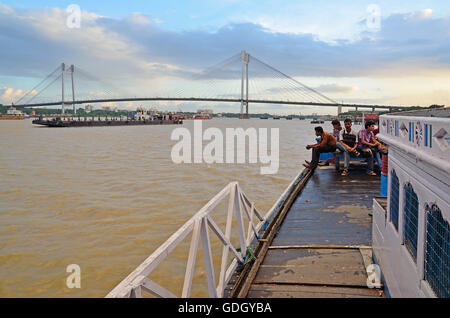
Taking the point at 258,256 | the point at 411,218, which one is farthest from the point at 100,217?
the point at 411,218

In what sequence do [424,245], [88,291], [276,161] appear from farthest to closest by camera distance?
[276,161] < [88,291] < [424,245]

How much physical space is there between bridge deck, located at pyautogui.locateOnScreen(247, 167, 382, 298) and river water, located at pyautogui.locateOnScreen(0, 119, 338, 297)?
156 cm

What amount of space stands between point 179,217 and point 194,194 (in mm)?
2703

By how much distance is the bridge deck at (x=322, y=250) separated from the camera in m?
3.79

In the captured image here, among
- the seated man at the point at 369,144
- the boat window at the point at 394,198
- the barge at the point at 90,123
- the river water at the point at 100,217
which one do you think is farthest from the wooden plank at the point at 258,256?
the barge at the point at 90,123

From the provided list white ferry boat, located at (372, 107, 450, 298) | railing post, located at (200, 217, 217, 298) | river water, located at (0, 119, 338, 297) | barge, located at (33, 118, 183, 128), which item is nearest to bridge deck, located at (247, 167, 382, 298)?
railing post, located at (200, 217, 217, 298)

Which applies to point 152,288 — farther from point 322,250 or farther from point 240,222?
point 322,250

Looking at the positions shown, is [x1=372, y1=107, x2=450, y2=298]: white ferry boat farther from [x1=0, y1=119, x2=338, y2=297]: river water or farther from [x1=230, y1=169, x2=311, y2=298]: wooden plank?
[x1=0, y1=119, x2=338, y2=297]: river water

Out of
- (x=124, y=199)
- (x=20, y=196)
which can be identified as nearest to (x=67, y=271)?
(x=124, y=199)

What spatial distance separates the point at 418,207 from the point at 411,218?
23 centimetres

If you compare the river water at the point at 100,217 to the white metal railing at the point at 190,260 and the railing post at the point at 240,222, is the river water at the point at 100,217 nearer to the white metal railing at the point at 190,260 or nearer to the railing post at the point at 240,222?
the railing post at the point at 240,222

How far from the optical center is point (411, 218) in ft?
8.61
